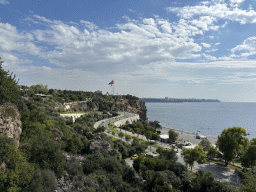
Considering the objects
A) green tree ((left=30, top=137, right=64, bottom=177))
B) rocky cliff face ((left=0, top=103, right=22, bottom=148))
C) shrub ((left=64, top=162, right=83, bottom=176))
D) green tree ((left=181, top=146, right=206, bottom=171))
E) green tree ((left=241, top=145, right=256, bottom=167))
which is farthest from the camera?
green tree ((left=241, top=145, right=256, bottom=167))

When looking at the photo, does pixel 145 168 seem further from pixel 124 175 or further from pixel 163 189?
pixel 163 189

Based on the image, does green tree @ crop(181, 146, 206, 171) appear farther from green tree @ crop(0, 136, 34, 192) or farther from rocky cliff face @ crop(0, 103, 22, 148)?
rocky cliff face @ crop(0, 103, 22, 148)

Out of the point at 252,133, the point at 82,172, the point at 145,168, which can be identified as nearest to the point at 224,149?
the point at 145,168

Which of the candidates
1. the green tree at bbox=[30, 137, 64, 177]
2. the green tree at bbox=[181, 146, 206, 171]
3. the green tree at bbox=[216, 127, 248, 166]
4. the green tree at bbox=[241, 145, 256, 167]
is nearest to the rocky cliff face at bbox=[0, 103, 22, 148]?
the green tree at bbox=[30, 137, 64, 177]

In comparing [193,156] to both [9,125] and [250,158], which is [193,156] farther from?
[9,125]

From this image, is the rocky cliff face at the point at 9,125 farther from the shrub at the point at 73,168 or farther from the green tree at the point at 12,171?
the shrub at the point at 73,168

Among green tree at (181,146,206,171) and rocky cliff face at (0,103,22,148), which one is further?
green tree at (181,146,206,171)

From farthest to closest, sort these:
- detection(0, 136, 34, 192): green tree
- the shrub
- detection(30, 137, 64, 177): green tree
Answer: the shrub → detection(30, 137, 64, 177): green tree → detection(0, 136, 34, 192): green tree

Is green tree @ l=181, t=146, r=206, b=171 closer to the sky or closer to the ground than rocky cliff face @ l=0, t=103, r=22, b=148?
closer to the ground
